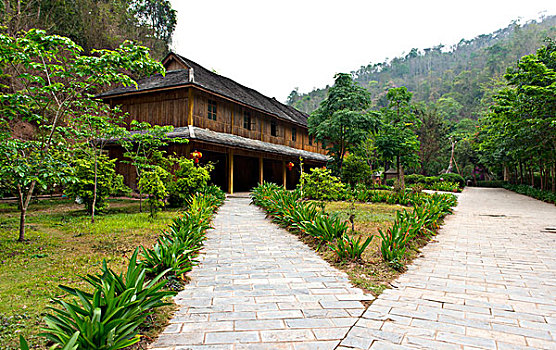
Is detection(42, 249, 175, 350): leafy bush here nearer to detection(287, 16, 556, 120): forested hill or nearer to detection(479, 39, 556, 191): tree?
detection(479, 39, 556, 191): tree

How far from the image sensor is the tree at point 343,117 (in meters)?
15.9

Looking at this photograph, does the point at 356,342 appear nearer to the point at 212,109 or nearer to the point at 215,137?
the point at 215,137

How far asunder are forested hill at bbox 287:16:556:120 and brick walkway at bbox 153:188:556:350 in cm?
4461

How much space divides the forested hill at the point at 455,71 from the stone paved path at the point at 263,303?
4609 centimetres

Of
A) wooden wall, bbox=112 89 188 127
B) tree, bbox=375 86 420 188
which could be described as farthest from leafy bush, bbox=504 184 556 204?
wooden wall, bbox=112 89 188 127

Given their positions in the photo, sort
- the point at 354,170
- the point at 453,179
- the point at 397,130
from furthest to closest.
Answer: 1. the point at 453,179
2. the point at 397,130
3. the point at 354,170

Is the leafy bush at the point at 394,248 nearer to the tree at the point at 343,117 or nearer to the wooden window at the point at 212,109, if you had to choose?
the tree at the point at 343,117

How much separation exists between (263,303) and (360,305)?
99 centimetres

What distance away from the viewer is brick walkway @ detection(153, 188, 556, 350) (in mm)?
2340

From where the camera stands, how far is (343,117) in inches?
627

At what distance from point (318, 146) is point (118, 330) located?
2568cm

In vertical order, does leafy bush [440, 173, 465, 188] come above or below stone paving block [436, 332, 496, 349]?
above

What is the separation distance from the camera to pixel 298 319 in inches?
106

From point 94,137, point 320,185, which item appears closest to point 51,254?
point 94,137
